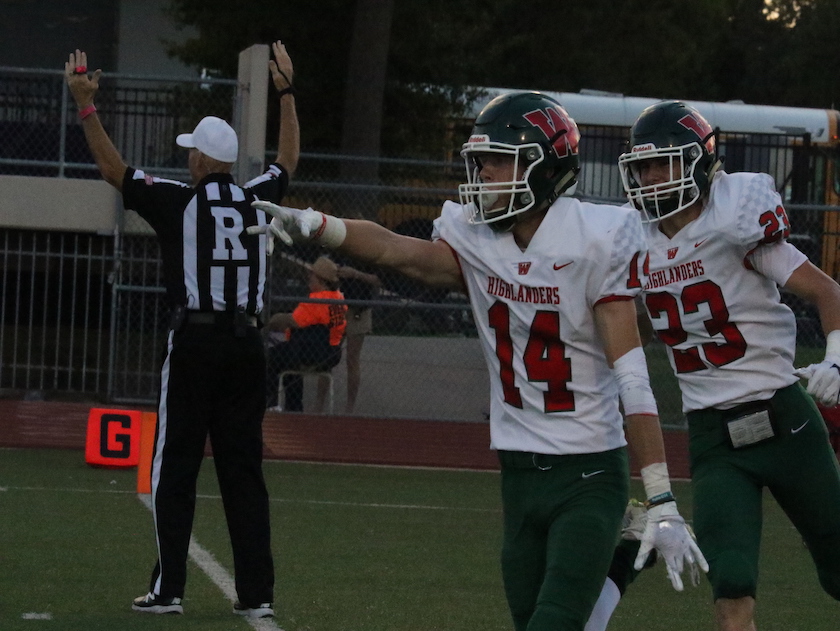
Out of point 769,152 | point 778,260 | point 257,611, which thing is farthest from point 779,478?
point 769,152

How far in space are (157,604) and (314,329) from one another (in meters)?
6.46

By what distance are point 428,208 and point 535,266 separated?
969 cm

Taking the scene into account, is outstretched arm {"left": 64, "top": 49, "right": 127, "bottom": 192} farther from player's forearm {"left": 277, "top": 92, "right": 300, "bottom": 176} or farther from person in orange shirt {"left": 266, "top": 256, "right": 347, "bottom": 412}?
person in orange shirt {"left": 266, "top": 256, "right": 347, "bottom": 412}

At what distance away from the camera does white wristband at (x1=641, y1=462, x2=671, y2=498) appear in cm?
388

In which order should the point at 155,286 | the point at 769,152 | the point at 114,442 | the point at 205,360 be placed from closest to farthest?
1. the point at 205,360
2. the point at 114,442
3. the point at 155,286
4. the point at 769,152

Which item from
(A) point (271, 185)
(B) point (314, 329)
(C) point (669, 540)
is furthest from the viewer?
(B) point (314, 329)

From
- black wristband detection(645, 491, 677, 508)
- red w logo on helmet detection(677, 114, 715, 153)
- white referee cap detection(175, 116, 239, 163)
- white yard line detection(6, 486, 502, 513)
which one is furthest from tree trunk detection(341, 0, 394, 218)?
black wristband detection(645, 491, 677, 508)

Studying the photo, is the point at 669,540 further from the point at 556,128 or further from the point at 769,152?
the point at 769,152

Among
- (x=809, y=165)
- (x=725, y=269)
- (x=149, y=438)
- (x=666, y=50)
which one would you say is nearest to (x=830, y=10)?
(x=666, y=50)

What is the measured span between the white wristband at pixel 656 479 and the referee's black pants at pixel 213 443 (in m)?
2.51

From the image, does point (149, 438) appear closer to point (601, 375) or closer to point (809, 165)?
point (601, 375)

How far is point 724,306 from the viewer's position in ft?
16.3

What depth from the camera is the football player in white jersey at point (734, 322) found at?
194 inches

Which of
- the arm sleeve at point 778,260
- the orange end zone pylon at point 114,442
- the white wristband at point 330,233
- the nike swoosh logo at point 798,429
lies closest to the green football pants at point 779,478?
the nike swoosh logo at point 798,429
